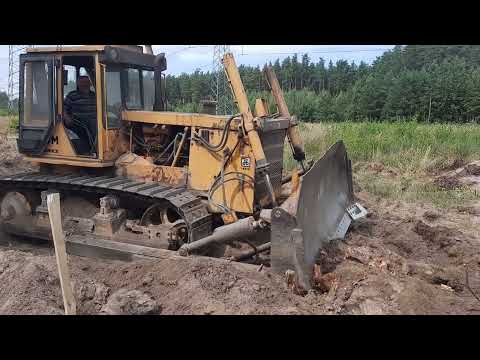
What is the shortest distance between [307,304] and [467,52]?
183 feet

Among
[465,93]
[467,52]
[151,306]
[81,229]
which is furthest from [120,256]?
[467,52]

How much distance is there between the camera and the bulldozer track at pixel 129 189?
5.62 metres

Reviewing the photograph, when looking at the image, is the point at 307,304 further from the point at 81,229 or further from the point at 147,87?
the point at 147,87

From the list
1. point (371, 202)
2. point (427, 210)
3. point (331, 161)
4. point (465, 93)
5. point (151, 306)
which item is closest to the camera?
point (151, 306)

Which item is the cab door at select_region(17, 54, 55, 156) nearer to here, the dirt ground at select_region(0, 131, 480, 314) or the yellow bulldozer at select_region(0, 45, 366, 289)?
the yellow bulldozer at select_region(0, 45, 366, 289)

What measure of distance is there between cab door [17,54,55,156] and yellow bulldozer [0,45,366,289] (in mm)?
16

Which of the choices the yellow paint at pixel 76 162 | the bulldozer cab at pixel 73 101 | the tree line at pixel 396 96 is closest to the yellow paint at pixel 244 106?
the bulldozer cab at pixel 73 101

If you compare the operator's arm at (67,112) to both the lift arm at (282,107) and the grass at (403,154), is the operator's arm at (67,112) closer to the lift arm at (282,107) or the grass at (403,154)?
the lift arm at (282,107)

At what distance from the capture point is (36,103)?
22.2 ft

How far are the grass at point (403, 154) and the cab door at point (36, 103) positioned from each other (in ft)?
22.2

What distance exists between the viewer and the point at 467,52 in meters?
51.6

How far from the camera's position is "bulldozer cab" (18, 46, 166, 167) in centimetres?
644

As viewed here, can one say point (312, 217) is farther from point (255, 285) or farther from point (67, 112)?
point (67, 112)

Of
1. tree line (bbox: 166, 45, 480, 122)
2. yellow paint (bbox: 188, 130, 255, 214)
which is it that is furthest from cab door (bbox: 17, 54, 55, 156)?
tree line (bbox: 166, 45, 480, 122)
